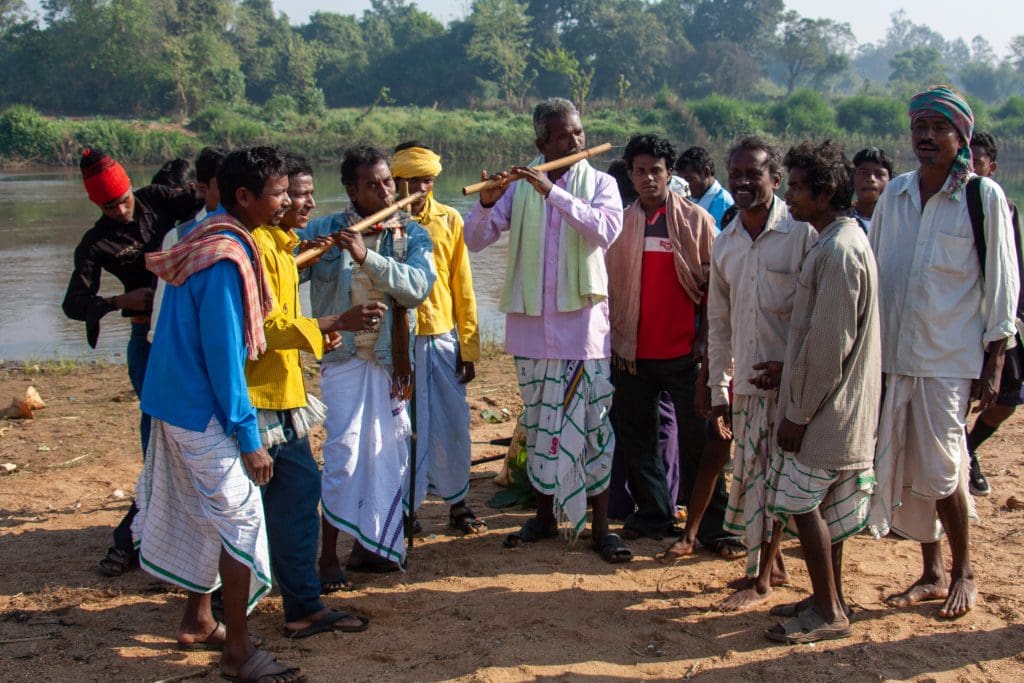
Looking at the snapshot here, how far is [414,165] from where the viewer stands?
15.1ft

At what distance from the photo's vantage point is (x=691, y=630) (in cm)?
377

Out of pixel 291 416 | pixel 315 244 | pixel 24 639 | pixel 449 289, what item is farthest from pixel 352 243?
pixel 24 639

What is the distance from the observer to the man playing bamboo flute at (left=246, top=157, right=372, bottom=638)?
11.1 ft

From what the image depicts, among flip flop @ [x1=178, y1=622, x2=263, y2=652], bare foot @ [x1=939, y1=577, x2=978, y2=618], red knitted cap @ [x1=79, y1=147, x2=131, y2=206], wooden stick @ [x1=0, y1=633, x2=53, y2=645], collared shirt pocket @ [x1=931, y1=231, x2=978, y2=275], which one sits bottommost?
wooden stick @ [x1=0, y1=633, x2=53, y2=645]

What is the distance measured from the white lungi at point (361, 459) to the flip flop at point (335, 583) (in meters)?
0.16

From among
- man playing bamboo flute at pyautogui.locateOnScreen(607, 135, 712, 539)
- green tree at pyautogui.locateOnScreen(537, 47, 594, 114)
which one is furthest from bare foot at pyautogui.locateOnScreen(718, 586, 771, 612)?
green tree at pyautogui.locateOnScreen(537, 47, 594, 114)

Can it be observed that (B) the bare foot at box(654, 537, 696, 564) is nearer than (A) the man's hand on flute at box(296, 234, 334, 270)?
No

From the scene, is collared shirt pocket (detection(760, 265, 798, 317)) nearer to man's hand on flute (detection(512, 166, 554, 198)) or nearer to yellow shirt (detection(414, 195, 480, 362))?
man's hand on flute (detection(512, 166, 554, 198))

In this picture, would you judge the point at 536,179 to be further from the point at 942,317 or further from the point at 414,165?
the point at 942,317

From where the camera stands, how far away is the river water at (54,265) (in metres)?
11.0

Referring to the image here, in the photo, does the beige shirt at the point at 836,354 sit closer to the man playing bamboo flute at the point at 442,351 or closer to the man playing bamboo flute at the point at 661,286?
the man playing bamboo flute at the point at 661,286

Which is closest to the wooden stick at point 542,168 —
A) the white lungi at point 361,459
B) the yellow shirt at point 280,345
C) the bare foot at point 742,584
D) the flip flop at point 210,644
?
the white lungi at point 361,459

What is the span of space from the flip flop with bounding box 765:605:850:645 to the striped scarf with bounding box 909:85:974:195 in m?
1.64

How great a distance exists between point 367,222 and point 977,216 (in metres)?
2.31
